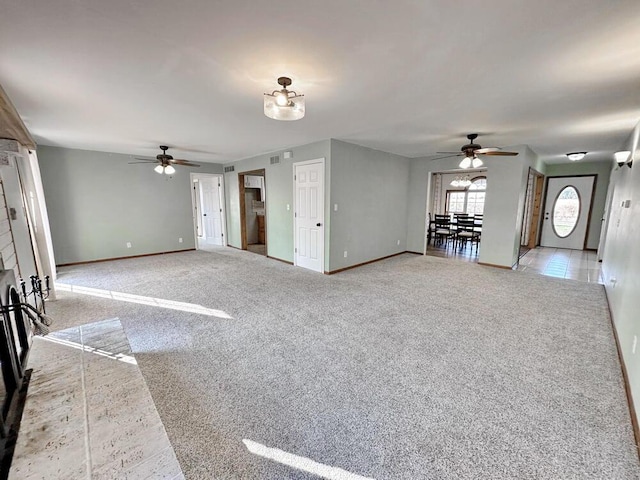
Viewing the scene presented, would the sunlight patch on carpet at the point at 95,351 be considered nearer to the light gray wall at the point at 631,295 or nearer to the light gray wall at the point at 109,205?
the light gray wall at the point at 631,295

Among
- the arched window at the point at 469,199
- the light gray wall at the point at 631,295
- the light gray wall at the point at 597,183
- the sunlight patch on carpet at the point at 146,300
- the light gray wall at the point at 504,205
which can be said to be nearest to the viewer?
the light gray wall at the point at 631,295

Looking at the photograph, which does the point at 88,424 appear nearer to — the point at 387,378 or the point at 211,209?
the point at 387,378

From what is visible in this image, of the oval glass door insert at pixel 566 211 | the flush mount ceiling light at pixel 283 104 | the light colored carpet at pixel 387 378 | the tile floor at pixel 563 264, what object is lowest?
the light colored carpet at pixel 387 378

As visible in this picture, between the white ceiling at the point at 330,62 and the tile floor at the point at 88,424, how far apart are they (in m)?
2.00

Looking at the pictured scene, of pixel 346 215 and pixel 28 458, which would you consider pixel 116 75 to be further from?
pixel 346 215

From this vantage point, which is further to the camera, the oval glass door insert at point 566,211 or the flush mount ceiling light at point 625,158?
the oval glass door insert at point 566,211

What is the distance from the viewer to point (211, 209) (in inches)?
324

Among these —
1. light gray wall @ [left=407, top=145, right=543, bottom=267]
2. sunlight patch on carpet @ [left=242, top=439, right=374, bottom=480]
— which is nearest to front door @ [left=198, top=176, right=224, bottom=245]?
light gray wall @ [left=407, top=145, right=543, bottom=267]

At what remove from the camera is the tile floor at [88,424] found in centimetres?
94

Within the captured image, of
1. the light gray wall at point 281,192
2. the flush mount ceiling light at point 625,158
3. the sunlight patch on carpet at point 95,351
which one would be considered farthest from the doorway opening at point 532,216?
the sunlight patch on carpet at point 95,351

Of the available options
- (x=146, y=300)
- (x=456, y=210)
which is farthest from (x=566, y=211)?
(x=146, y=300)

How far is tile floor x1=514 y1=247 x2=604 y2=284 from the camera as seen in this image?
4.97 m

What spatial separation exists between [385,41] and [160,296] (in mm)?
4090

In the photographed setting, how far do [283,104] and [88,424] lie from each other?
7.54ft
